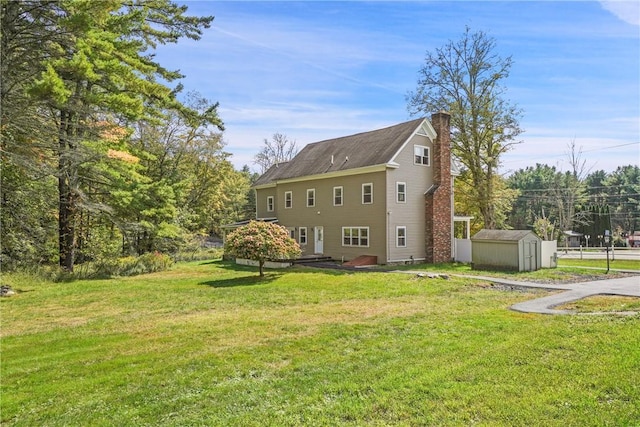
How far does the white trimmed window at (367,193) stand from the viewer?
22.7 m

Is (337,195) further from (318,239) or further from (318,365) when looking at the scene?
(318,365)

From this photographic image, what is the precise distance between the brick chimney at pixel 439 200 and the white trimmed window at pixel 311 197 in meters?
7.15

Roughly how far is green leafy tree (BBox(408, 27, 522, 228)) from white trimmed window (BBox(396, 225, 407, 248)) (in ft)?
29.9

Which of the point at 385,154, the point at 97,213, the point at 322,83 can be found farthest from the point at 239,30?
the point at 385,154

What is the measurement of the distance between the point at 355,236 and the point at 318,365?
17732 millimetres

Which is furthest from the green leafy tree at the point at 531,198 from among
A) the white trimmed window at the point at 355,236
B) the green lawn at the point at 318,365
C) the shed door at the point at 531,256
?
the green lawn at the point at 318,365

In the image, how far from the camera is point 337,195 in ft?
81.1

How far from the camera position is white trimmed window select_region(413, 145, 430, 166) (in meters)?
23.3

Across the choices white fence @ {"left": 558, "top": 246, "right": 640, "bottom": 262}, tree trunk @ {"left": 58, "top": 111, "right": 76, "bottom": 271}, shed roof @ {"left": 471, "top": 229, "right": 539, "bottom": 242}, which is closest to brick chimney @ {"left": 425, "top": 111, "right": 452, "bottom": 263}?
shed roof @ {"left": 471, "top": 229, "right": 539, "bottom": 242}

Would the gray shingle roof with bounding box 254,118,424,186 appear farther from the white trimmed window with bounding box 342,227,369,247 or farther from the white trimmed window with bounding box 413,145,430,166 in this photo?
the white trimmed window with bounding box 342,227,369,247

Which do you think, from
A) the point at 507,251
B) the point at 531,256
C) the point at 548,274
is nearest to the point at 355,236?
the point at 507,251

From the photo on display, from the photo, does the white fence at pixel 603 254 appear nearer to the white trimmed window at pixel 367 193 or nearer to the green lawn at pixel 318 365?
the white trimmed window at pixel 367 193

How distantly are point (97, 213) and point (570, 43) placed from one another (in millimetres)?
18929

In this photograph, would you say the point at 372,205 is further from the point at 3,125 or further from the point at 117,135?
the point at 3,125
